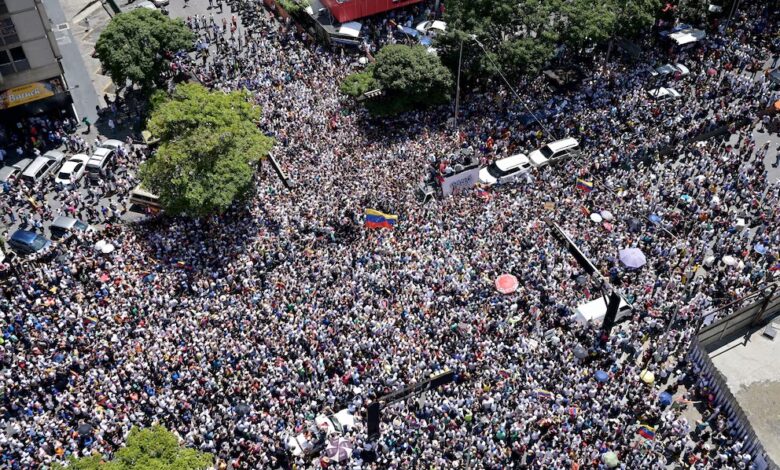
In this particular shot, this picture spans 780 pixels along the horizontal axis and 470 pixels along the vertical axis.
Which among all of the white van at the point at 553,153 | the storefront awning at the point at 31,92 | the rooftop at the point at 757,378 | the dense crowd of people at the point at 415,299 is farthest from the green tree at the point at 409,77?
the rooftop at the point at 757,378

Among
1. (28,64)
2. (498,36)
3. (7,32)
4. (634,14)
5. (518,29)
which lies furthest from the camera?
(634,14)

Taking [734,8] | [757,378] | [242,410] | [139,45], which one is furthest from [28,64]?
[734,8]

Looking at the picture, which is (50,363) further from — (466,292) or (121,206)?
(466,292)

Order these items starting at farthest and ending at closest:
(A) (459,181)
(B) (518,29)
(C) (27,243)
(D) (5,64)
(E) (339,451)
Result: (B) (518,29)
(D) (5,64)
(A) (459,181)
(C) (27,243)
(E) (339,451)

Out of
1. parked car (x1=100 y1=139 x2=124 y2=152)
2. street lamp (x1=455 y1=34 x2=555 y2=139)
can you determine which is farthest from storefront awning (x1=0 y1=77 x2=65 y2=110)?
street lamp (x1=455 y1=34 x2=555 y2=139)

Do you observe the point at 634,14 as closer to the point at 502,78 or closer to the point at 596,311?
the point at 502,78

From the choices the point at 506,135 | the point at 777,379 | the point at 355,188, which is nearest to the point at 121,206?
the point at 355,188

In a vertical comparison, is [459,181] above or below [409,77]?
below
